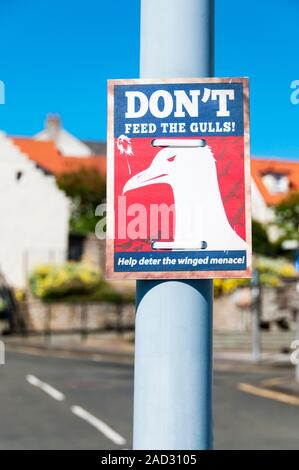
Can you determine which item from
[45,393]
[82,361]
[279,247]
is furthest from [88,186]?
[45,393]

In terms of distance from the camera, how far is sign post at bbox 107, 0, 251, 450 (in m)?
2.69

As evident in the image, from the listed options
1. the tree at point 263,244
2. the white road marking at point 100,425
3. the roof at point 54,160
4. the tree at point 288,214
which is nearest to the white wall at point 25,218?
the roof at point 54,160

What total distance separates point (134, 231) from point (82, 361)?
2191 centimetres

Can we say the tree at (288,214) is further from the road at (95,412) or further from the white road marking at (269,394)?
the white road marking at (269,394)

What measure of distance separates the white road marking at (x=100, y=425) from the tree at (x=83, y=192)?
107 feet

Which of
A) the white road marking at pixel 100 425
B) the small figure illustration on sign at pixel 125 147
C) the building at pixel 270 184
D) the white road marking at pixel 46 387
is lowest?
the white road marking at pixel 46 387

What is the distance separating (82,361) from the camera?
24.1m

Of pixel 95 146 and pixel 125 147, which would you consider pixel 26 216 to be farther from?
pixel 125 147

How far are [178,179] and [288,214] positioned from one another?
5145 centimetres

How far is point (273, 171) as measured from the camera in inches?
2356

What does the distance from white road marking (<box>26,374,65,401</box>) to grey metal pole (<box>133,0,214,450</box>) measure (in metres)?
12.9

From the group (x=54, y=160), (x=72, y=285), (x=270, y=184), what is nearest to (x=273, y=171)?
(x=270, y=184)

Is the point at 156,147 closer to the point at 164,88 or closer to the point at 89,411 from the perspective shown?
the point at 164,88

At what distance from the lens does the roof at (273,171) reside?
57213 millimetres
